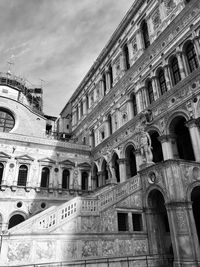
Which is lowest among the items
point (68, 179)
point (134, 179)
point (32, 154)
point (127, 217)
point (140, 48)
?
point (127, 217)

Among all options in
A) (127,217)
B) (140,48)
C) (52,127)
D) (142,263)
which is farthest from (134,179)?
(52,127)

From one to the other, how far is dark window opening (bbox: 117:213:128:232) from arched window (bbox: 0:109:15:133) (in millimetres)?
17767

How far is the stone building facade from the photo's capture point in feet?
33.4

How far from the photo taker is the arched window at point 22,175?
20584mm

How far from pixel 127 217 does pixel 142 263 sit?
205cm

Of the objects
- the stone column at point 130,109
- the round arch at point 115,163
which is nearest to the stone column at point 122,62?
the stone column at point 130,109

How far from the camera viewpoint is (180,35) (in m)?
15.0

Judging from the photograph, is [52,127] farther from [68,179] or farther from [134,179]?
[134,179]

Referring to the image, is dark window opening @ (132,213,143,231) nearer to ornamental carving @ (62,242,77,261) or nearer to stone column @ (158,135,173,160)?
ornamental carving @ (62,242,77,261)

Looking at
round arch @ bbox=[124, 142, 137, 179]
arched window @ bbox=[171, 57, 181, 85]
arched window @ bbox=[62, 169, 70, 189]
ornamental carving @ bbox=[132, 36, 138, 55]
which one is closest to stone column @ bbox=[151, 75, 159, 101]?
arched window @ bbox=[171, 57, 181, 85]

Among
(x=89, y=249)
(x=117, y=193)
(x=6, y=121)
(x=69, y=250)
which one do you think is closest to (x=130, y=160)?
(x=117, y=193)

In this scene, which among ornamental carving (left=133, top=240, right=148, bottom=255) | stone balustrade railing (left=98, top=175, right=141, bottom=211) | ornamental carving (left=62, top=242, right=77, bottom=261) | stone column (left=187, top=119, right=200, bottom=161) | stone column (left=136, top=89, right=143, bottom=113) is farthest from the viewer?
stone column (left=136, top=89, right=143, bottom=113)

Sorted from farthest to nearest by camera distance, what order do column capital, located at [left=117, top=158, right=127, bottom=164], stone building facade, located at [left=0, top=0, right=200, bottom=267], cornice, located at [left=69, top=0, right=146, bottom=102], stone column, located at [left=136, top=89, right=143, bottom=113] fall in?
1. cornice, located at [left=69, top=0, right=146, bottom=102]
2. column capital, located at [left=117, top=158, right=127, bottom=164]
3. stone column, located at [left=136, top=89, right=143, bottom=113]
4. stone building facade, located at [left=0, top=0, right=200, bottom=267]

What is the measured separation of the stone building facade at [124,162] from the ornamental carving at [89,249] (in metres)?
0.04
